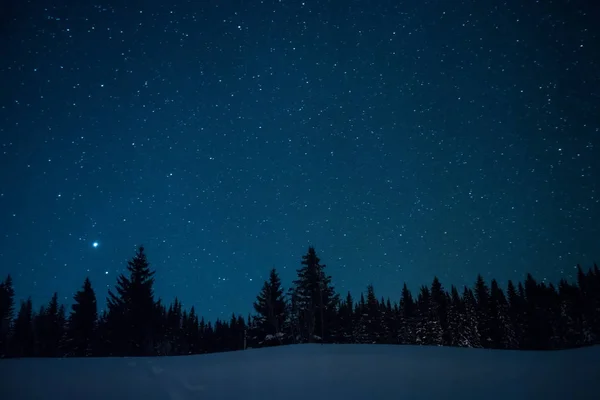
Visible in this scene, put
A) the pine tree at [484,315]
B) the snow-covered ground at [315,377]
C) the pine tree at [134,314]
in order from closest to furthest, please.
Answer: the snow-covered ground at [315,377] < the pine tree at [134,314] < the pine tree at [484,315]

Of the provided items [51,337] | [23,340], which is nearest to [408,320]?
[51,337]

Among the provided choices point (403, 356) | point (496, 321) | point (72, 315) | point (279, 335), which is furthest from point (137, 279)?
point (496, 321)

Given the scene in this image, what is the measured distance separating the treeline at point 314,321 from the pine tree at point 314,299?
10 centimetres

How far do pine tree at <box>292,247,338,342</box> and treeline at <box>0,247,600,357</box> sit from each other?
0.10 meters

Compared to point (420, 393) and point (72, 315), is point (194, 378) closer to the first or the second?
point (420, 393)

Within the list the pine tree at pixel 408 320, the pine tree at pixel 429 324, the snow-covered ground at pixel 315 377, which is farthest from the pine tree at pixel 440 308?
the snow-covered ground at pixel 315 377

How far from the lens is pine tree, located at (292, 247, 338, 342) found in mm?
35469

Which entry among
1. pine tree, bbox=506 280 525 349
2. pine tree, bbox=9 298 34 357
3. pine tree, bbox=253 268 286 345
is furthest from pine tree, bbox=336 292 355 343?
pine tree, bbox=9 298 34 357

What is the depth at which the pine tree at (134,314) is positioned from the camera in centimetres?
2770

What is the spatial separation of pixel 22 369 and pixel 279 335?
3074 centimetres

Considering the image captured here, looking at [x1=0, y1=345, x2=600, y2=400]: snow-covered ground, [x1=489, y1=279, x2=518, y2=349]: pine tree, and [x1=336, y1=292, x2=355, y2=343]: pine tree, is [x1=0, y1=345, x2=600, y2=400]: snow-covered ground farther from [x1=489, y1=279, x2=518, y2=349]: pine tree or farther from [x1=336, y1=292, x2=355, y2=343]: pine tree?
[x1=489, y1=279, x2=518, y2=349]: pine tree

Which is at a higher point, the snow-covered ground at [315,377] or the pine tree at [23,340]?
the pine tree at [23,340]

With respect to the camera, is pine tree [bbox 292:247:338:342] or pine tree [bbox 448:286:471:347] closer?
pine tree [bbox 292:247:338:342]

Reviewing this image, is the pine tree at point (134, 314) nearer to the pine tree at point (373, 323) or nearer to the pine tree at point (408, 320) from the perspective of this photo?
the pine tree at point (373, 323)
